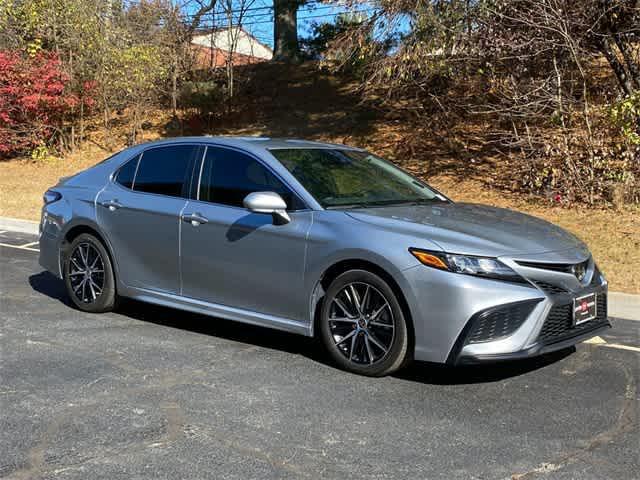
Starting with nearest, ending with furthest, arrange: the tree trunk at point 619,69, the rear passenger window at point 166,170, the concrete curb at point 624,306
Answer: the rear passenger window at point 166,170
the concrete curb at point 624,306
the tree trunk at point 619,69

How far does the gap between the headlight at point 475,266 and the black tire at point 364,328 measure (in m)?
0.41

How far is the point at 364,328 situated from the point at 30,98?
63.6 ft

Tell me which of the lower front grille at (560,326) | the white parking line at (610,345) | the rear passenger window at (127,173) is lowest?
the white parking line at (610,345)

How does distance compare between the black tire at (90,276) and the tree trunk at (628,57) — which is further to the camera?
the tree trunk at (628,57)

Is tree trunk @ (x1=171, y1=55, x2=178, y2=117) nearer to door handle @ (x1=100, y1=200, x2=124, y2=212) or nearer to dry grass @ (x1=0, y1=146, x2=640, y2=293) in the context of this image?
dry grass @ (x1=0, y1=146, x2=640, y2=293)

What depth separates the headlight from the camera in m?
4.63

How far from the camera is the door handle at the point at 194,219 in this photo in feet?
19.2

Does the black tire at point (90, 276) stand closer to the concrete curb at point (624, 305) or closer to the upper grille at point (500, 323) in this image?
the upper grille at point (500, 323)

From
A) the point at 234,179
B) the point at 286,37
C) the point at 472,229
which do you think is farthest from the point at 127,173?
the point at 286,37

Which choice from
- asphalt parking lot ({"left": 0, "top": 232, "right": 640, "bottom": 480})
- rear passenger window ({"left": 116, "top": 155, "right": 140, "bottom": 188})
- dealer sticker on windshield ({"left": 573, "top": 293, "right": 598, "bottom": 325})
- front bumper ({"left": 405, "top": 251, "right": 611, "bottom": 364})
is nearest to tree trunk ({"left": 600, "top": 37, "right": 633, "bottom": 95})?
asphalt parking lot ({"left": 0, "top": 232, "right": 640, "bottom": 480})

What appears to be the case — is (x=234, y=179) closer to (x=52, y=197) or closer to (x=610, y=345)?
(x=52, y=197)

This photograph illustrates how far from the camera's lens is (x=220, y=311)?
5.81 meters

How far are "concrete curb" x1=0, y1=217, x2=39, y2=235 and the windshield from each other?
27.2ft

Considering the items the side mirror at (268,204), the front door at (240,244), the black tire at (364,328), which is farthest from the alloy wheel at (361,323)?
the side mirror at (268,204)
